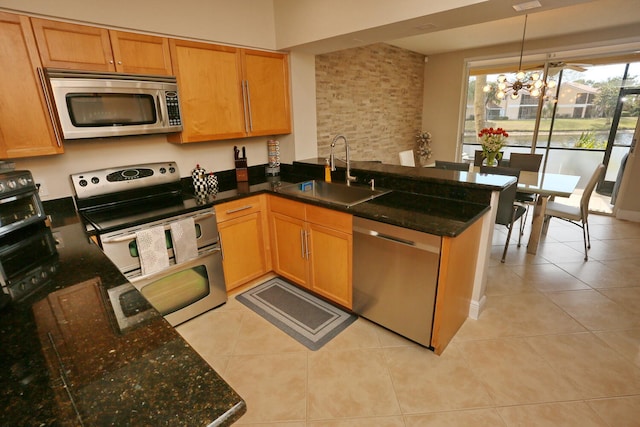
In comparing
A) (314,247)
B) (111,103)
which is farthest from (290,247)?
(111,103)

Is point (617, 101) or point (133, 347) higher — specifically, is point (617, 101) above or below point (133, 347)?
above

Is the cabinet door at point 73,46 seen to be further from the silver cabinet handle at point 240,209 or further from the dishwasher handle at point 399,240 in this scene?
the dishwasher handle at point 399,240

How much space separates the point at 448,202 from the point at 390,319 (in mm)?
928

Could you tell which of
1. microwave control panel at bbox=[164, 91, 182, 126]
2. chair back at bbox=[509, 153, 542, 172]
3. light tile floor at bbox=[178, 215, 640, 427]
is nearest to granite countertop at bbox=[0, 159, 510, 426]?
light tile floor at bbox=[178, 215, 640, 427]

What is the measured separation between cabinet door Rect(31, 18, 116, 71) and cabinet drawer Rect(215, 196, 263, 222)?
1.19 metres

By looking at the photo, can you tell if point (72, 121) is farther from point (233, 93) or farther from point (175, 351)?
point (175, 351)

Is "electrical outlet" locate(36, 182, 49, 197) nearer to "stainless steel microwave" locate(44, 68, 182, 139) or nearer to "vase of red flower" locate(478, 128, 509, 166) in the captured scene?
"stainless steel microwave" locate(44, 68, 182, 139)

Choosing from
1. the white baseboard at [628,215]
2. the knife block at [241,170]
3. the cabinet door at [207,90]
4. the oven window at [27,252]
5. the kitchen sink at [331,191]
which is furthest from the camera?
the white baseboard at [628,215]

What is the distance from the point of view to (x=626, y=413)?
1625mm

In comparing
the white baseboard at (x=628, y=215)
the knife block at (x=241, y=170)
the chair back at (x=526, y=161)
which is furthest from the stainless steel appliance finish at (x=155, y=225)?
the white baseboard at (x=628, y=215)

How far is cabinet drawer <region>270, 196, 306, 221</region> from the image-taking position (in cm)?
251

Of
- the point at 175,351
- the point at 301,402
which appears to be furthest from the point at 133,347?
the point at 301,402

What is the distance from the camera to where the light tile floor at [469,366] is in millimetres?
1663

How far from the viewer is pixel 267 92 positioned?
9.62 feet
